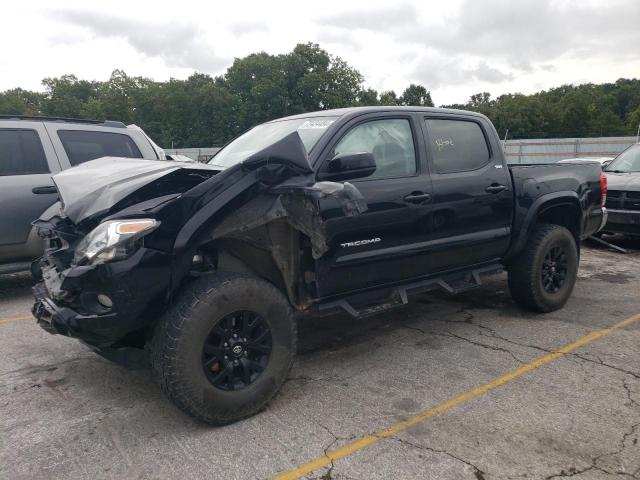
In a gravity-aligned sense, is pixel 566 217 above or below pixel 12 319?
above

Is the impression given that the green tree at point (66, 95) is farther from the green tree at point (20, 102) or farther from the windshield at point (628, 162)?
the windshield at point (628, 162)

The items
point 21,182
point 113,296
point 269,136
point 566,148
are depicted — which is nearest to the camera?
point 113,296

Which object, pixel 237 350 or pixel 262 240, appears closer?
pixel 237 350

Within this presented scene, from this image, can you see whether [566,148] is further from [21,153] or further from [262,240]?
[262,240]

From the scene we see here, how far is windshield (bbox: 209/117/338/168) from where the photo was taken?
3.86 m

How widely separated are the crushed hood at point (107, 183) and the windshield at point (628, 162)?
27.1 ft

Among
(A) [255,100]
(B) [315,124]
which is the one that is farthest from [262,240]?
(A) [255,100]

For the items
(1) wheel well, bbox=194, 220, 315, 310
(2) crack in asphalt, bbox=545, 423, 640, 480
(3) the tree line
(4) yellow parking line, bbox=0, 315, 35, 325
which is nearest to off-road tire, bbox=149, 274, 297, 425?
(1) wheel well, bbox=194, 220, 315, 310

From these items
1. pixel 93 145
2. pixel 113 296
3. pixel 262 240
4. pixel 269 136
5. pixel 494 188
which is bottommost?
pixel 113 296

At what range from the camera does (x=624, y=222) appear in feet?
27.1

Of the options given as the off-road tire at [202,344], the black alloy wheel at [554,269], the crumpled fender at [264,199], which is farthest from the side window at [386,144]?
the black alloy wheel at [554,269]

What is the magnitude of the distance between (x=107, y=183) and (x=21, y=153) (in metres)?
3.39

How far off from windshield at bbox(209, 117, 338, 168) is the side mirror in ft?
0.82

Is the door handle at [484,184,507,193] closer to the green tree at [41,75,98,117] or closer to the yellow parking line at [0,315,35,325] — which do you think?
the yellow parking line at [0,315,35,325]
